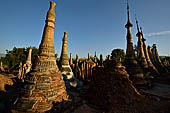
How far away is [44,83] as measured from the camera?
4.80m

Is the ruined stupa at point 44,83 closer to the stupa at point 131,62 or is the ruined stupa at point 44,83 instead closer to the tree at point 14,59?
the stupa at point 131,62

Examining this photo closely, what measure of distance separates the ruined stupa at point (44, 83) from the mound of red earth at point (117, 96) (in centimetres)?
233

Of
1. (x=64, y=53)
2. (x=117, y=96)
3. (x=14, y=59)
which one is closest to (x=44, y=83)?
(x=117, y=96)

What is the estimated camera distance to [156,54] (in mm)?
23797

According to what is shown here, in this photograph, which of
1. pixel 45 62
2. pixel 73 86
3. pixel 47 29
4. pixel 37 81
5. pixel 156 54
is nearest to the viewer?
pixel 37 81

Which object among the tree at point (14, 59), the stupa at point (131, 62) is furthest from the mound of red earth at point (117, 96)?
the tree at point (14, 59)

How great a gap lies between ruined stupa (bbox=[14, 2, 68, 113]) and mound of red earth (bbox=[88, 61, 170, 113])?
2329mm

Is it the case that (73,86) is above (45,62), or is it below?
below

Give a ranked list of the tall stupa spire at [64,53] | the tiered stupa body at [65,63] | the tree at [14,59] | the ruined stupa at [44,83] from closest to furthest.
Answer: the ruined stupa at [44,83]
the tiered stupa body at [65,63]
the tall stupa spire at [64,53]
the tree at [14,59]

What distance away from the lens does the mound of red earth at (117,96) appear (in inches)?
204

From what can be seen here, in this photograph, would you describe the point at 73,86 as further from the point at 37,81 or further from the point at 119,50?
the point at 119,50

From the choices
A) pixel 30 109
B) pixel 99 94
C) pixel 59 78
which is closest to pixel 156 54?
pixel 99 94

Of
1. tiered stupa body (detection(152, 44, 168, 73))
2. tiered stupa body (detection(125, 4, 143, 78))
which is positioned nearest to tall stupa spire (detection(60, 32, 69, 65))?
tiered stupa body (detection(125, 4, 143, 78))

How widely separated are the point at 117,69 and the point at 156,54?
76.6 ft
